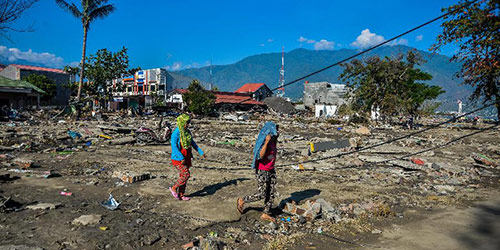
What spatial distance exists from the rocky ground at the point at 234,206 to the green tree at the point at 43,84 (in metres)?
33.6

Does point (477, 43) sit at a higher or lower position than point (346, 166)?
higher

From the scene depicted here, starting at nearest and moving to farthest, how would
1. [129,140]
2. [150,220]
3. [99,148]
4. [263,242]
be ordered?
1. [263,242]
2. [150,220]
3. [99,148]
4. [129,140]

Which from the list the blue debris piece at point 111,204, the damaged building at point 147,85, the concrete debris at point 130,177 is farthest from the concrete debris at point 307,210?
the damaged building at point 147,85

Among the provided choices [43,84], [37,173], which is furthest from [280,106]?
[37,173]

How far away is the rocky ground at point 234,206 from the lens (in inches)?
142

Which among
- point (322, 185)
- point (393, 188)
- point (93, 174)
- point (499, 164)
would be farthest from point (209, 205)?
point (499, 164)

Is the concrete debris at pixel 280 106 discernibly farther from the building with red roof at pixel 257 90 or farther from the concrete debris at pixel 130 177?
→ the concrete debris at pixel 130 177

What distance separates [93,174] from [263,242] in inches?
182

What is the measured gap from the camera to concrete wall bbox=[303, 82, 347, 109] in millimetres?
49013

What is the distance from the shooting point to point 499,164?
362 inches

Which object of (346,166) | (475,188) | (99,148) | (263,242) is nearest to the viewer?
(263,242)

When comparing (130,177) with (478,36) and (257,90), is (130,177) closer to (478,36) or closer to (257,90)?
(478,36)

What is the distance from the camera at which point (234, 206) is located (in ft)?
15.8

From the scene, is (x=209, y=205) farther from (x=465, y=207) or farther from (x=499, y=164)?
(x=499, y=164)
